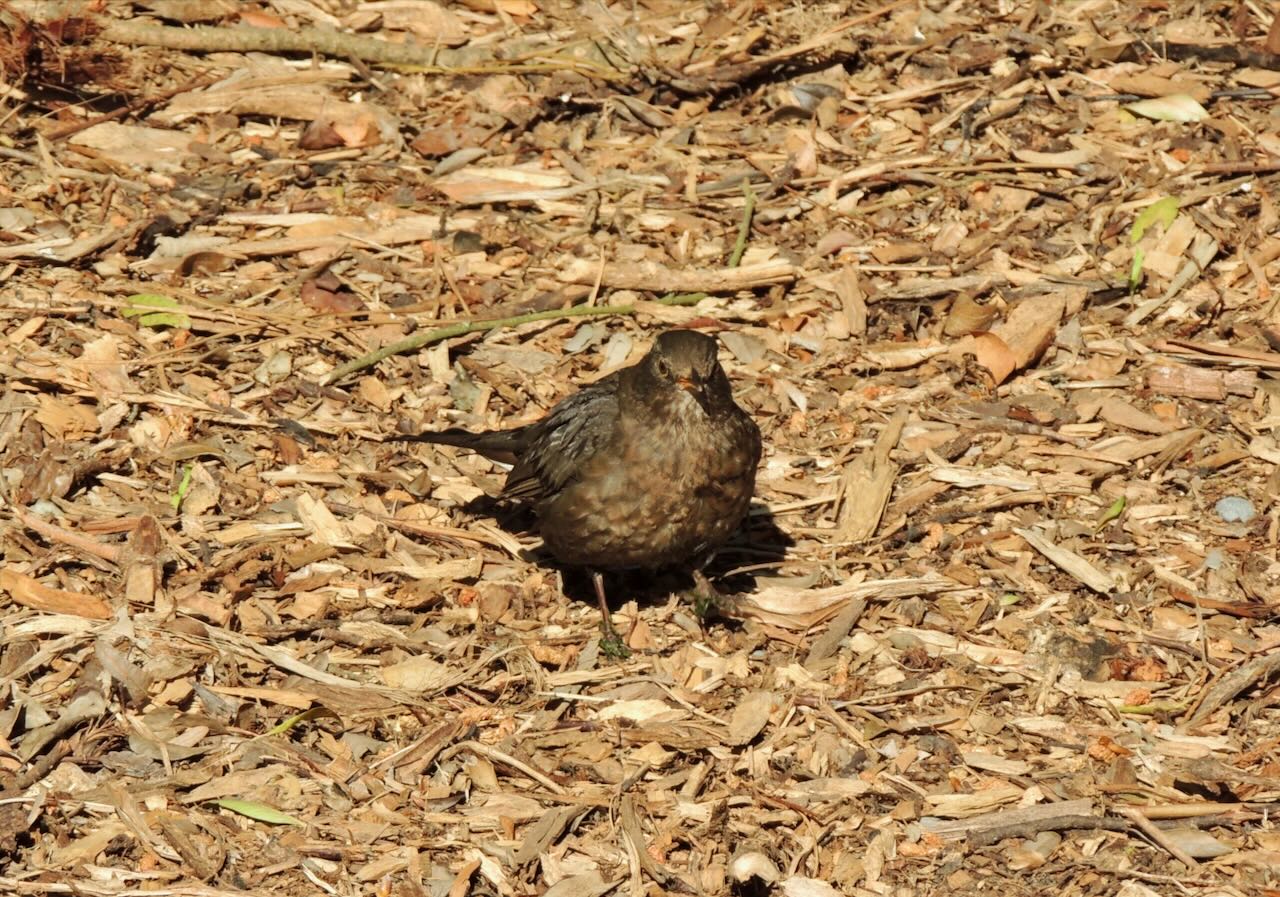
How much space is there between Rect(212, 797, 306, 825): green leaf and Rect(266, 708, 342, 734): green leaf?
0.38 m

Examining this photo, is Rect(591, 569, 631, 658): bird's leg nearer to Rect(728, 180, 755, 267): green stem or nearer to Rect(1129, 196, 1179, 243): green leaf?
Rect(728, 180, 755, 267): green stem

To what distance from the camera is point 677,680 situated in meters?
6.60

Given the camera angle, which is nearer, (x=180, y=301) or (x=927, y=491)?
(x=927, y=491)

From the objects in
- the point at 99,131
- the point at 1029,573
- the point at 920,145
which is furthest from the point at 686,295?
the point at 99,131

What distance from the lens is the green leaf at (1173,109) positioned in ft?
29.3

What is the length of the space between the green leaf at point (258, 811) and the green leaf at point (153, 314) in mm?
2951

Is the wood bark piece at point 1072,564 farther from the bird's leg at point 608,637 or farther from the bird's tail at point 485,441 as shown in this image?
the bird's tail at point 485,441

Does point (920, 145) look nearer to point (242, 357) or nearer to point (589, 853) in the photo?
point (242, 357)

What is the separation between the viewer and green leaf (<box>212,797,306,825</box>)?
575 centimetres

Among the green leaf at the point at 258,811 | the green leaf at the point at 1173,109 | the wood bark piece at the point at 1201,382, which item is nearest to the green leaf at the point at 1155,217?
the green leaf at the point at 1173,109

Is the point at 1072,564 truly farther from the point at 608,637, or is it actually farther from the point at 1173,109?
the point at 1173,109

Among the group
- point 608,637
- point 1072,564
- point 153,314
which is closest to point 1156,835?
point 1072,564

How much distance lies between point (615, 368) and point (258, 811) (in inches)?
122

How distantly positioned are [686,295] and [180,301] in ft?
8.19
